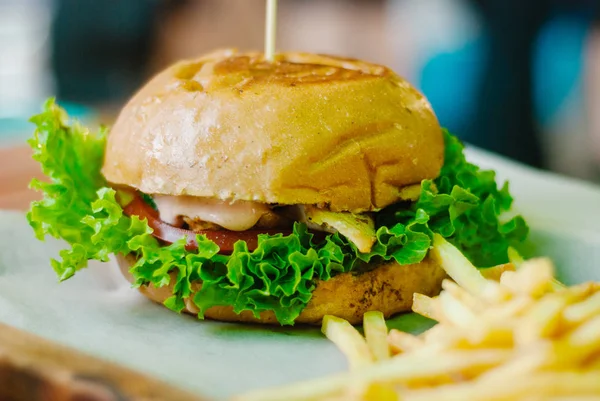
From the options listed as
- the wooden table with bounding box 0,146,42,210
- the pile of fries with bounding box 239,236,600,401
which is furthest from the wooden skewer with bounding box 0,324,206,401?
the wooden table with bounding box 0,146,42,210

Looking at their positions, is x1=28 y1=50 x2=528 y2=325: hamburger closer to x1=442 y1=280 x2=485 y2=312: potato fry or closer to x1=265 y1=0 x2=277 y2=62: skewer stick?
x1=265 y1=0 x2=277 y2=62: skewer stick

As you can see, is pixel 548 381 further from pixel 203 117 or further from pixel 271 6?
pixel 271 6

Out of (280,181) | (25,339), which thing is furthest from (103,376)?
(280,181)

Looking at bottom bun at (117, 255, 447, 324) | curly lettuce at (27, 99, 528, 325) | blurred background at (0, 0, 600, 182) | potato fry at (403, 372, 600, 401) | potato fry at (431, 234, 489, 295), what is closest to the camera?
potato fry at (403, 372, 600, 401)

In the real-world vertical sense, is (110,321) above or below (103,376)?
below

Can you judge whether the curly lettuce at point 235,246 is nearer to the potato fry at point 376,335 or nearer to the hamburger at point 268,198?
the hamburger at point 268,198

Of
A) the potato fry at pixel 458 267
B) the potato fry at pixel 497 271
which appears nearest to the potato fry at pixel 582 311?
the potato fry at pixel 458 267

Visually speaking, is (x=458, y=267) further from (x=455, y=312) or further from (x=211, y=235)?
(x=211, y=235)
